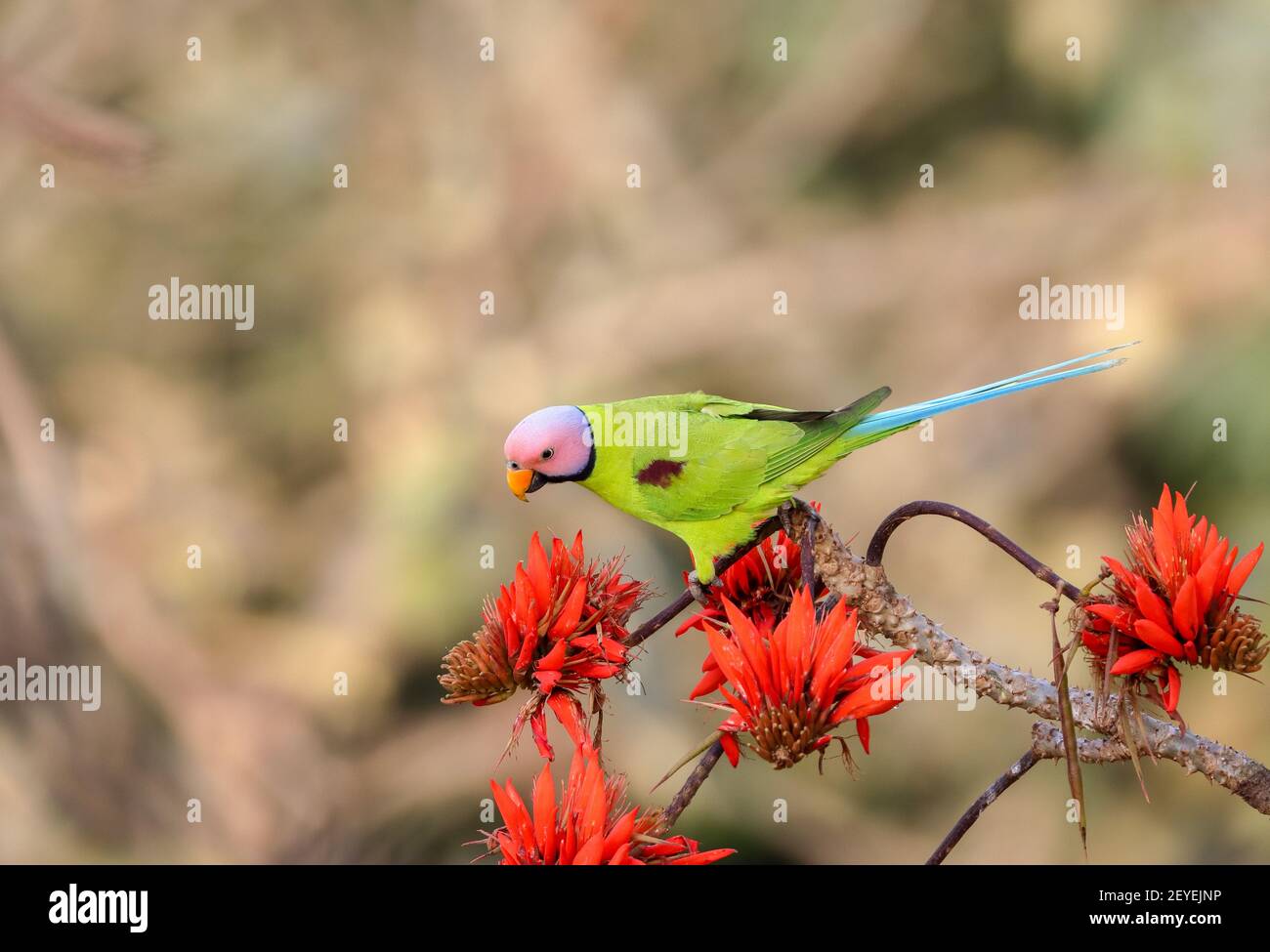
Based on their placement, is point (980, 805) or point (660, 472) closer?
point (980, 805)

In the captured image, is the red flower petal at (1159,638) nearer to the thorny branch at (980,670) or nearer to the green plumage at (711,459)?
the thorny branch at (980,670)

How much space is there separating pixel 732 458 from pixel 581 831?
0.39m

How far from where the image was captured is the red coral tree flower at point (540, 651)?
84cm

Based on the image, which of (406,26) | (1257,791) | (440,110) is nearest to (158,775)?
(440,110)

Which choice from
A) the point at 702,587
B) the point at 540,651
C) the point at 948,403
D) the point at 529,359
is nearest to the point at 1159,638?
the point at 948,403

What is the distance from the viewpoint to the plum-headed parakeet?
99 centimetres

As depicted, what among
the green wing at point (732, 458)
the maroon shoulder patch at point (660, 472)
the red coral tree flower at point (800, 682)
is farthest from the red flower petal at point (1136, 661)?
the maroon shoulder patch at point (660, 472)

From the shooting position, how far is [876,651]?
84 cm

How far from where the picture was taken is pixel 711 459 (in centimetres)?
101

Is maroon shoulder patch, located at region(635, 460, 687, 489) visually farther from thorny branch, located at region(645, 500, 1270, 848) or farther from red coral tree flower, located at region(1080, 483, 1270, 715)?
red coral tree flower, located at region(1080, 483, 1270, 715)

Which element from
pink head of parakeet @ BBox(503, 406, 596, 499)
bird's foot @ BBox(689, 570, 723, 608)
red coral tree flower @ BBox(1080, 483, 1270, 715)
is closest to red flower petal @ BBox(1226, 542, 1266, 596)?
red coral tree flower @ BBox(1080, 483, 1270, 715)

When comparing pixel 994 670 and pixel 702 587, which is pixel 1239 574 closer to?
pixel 994 670

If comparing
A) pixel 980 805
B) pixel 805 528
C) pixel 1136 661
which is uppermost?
pixel 805 528

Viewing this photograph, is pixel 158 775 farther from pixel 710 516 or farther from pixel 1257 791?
pixel 1257 791
